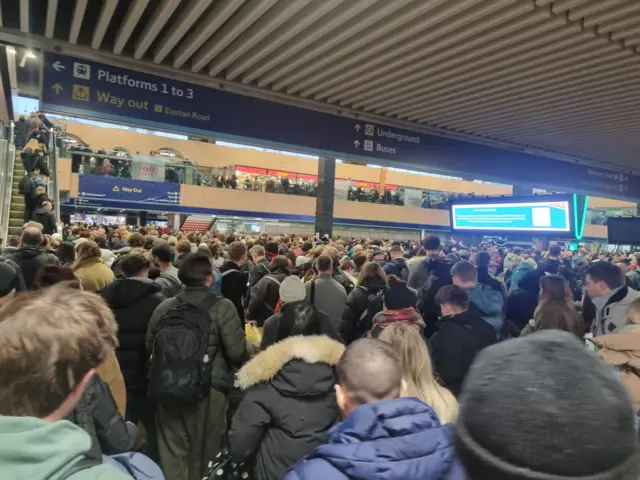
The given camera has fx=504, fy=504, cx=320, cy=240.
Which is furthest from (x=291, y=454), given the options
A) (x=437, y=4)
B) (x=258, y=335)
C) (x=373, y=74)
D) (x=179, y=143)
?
(x=179, y=143)

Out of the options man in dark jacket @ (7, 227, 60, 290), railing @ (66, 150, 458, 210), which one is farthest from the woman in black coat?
railing @ (66, 150, 458, 210)

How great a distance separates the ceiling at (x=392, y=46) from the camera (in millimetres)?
3580

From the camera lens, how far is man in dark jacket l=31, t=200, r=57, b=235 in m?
8.91

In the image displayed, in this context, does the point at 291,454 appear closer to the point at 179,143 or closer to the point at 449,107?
the point at 449,107

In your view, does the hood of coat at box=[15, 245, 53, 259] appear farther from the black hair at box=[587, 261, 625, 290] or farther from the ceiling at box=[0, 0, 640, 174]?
the black hair at box=[587, 261, 625, 290]

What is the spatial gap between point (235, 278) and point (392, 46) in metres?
2.87

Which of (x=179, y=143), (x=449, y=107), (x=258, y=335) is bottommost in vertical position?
A: (x=258, y=335)

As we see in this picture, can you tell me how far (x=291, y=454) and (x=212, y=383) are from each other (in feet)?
4.05

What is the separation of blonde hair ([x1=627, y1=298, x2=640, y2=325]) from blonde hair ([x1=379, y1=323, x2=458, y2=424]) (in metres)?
1.22

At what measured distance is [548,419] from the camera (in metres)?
0.71

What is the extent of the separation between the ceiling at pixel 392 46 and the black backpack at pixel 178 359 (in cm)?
223

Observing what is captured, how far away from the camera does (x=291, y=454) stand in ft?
7.29

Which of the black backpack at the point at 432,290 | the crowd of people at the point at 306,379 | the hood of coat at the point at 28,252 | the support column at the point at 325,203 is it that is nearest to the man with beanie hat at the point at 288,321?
the crowd of people at the point at 306,379

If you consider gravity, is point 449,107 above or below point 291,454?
above
